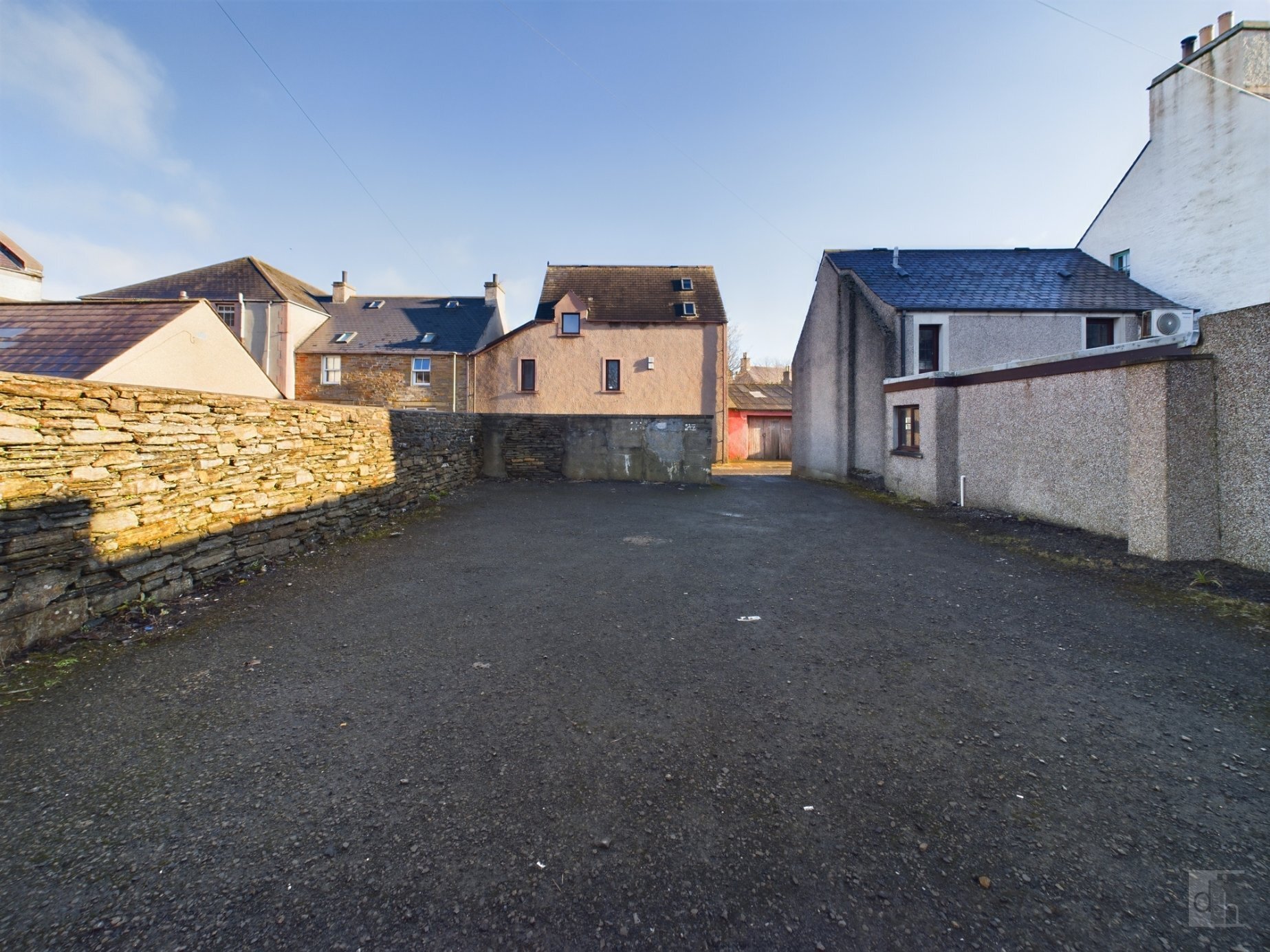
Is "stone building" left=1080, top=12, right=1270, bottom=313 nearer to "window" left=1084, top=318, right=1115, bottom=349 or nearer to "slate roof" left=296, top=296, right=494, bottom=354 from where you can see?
"window" left=1084, top=318, right=1115, bottom=349

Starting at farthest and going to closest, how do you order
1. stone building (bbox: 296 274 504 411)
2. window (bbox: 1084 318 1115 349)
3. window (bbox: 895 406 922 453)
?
stone building (bbox: 296 274 504 411), window (bbox: 1084 318 1115 349), window (bbox: 895 406 922 453)

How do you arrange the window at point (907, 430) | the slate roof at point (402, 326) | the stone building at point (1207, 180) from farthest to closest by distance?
the slate roof at point (402, 326) < the stone building at point (1207, 180) < the window at point (907, 430)

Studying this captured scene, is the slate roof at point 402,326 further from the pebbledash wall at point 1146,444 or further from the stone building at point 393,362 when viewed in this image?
the pebbledash wall at point 1146,444

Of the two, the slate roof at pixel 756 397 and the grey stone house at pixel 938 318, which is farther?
the slate roof at pixel 756 397

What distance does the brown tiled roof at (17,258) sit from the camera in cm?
2086

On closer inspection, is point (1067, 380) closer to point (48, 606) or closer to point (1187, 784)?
point (1187, 784)

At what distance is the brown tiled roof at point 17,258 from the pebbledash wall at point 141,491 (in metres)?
24.2

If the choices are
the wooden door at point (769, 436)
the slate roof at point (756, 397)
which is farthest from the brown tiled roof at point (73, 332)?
the wooden door at point (769, 436)

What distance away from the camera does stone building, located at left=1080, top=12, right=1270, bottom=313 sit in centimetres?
1370

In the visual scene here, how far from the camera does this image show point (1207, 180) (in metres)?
14.7

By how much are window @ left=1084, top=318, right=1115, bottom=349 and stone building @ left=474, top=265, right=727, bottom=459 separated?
12.8m

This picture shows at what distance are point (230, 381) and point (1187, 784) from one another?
62.9 feet

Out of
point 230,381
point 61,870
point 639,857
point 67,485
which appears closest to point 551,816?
point 639,857

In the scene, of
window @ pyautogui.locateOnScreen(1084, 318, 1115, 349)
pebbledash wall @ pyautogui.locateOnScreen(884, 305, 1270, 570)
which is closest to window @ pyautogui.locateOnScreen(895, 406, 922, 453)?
pebbledash wall @ pyautogui.locateOnScreen(884, 305, 1270, 570)
